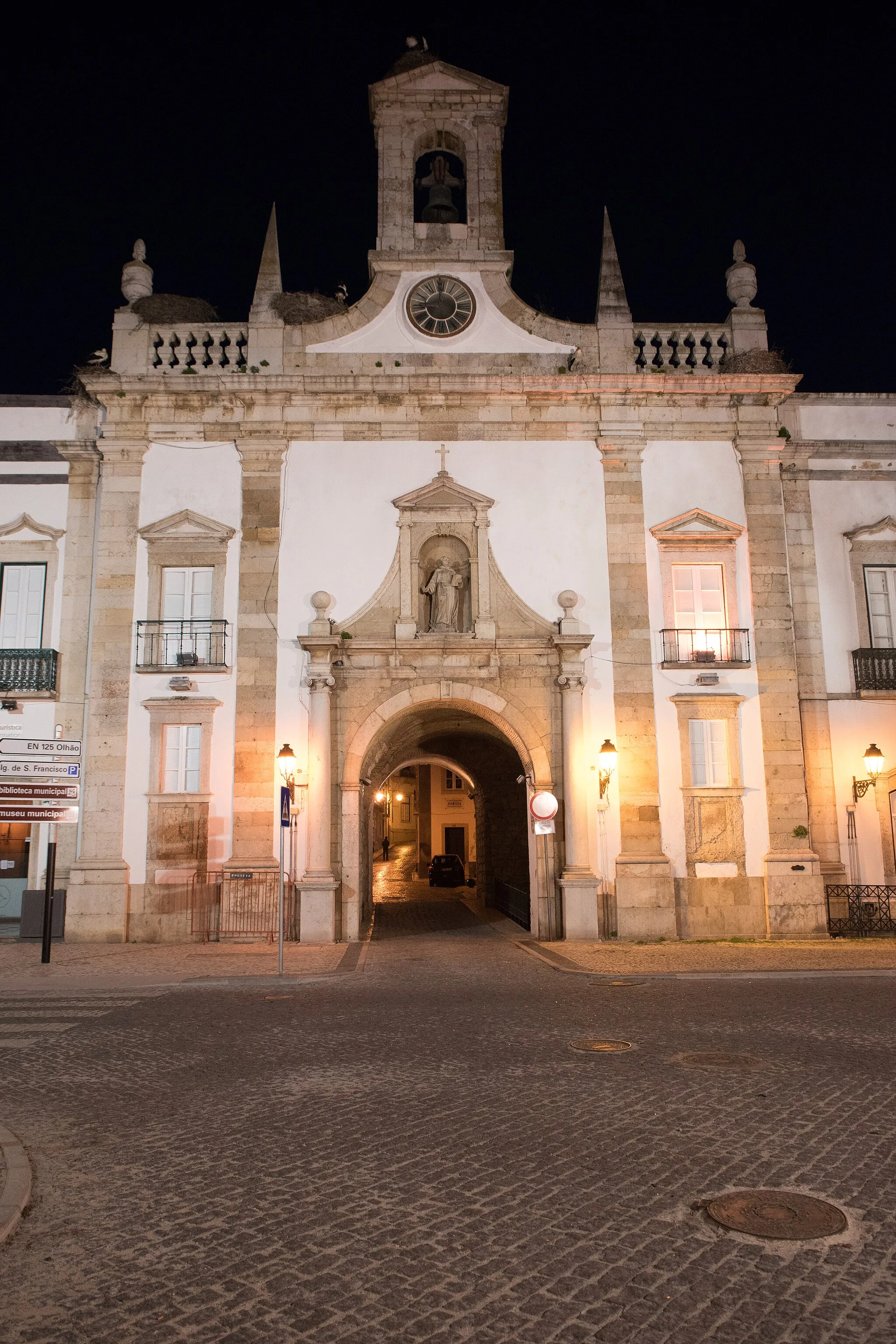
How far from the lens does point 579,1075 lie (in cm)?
754

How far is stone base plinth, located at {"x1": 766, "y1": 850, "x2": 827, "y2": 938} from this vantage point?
59.5ft

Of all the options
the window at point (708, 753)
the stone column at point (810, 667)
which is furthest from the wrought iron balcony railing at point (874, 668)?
the window at point (708, 753)

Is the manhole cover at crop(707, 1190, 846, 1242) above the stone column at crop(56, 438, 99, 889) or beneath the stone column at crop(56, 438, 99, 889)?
beneath

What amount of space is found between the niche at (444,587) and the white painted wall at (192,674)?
3.62m

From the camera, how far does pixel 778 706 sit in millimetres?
18891

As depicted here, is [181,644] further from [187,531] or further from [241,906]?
[241,906]

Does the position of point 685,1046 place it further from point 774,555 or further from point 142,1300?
point 774,555

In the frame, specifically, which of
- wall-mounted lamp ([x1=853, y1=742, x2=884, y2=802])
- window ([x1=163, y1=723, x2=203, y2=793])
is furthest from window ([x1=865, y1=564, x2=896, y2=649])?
window ([x1=163, y1=723, x2=203, y2=793])

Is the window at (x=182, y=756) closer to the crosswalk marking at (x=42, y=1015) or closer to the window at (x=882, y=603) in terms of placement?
the crosswalk marking at (x=42, y=1015)

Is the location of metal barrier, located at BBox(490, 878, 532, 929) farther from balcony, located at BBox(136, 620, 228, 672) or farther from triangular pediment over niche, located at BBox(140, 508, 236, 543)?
triangular pediment over niche, located at BBox(140, 508, 236, 543)

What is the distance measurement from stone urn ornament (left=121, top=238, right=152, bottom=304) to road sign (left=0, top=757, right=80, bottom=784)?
1040 cm

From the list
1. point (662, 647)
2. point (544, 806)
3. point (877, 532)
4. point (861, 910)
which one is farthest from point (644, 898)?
point (877, 532)

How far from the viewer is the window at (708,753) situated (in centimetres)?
1880

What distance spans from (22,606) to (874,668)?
55.6 feet
